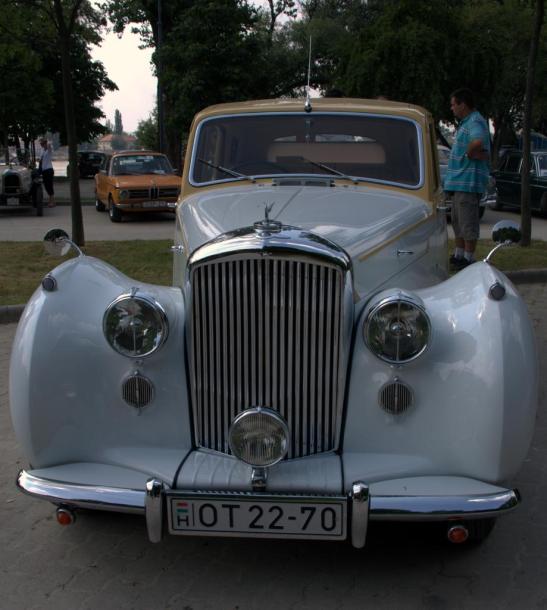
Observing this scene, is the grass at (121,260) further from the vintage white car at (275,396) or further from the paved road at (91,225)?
the vintage white car at (275,396)

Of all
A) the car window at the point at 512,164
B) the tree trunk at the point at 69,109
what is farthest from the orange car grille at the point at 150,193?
the car window at the point at 512,164

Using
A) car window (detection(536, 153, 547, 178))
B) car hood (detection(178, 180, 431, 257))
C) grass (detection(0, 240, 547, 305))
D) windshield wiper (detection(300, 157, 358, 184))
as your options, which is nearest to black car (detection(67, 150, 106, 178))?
car window (detection(536, 153, 547, 178))

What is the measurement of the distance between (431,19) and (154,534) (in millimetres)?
23136

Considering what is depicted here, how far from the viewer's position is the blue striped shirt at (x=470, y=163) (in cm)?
758

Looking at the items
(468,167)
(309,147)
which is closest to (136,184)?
(468,167)

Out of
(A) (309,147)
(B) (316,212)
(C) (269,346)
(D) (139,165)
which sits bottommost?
(C) (269,346)

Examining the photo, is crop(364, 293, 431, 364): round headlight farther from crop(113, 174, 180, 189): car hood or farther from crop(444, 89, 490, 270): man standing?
crop(113, 174, 180, 189): car hood

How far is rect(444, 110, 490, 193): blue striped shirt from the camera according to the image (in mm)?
7582

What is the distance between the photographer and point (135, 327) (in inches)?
123

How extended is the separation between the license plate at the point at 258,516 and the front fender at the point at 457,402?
0.21 m

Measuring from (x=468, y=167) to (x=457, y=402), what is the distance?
509cm

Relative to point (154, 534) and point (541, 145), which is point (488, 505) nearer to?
point (154, 534)

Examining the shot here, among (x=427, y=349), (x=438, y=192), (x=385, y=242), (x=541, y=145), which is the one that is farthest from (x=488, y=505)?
(x=541, y=145)

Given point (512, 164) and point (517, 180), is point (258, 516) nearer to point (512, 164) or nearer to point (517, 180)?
point (517, 180)
